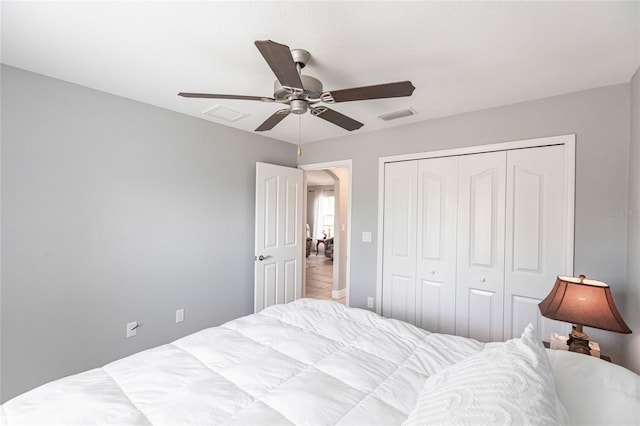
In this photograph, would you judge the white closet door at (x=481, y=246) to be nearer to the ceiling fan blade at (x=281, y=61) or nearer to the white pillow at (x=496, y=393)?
the white pillow at (x=496, y=393)

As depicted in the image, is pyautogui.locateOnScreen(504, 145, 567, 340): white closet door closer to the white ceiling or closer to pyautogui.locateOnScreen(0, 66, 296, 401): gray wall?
the white ceiling

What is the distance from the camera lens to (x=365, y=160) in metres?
3.40

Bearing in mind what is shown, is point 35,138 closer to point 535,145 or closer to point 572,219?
Result: point 535,145

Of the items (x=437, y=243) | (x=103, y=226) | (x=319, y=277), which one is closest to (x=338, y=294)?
(x=319, y=277)

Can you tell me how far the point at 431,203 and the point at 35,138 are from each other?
10.8ft

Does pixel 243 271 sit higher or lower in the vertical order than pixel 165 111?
lower

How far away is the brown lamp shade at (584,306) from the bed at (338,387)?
1.33 ft

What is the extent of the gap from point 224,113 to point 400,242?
7.28ft

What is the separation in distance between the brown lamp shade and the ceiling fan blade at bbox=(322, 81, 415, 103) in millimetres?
1478

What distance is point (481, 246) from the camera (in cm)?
264

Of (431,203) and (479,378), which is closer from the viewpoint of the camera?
(479,378)

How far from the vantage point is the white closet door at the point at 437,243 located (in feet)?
9.19

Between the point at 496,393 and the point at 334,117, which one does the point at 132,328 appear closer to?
the point at 334,117

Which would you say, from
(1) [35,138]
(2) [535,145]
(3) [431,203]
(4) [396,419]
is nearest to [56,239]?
(1) [35,138]
